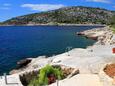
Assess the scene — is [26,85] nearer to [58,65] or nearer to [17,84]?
[17,84]

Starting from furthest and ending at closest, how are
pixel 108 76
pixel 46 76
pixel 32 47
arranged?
pixel 32 47 < pixel 46 76 < pixel 108 76

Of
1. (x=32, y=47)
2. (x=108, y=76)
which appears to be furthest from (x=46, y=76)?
(x=32, y=47)

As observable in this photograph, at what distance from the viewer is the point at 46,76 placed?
2288cm

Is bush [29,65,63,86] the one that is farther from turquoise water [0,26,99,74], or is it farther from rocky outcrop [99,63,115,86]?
turquoise water [0,26,99,74]

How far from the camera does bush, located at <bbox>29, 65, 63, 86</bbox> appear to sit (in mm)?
21875

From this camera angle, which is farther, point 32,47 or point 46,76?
point 32,47

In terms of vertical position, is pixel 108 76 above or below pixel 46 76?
above

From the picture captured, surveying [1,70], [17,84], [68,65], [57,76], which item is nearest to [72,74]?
[57,76]

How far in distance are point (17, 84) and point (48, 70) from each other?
2723 millimetres

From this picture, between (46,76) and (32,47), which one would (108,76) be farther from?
(32,47)

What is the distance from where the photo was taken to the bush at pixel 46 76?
21875 millimetres

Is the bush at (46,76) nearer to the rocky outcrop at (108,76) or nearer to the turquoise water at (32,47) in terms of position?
the rocky outcrop at (108,76)

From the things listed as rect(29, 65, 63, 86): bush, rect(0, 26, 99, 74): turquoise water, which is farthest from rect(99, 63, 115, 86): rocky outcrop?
rect(0, 26, 99, 74): turquoise water

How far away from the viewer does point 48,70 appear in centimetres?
2319
